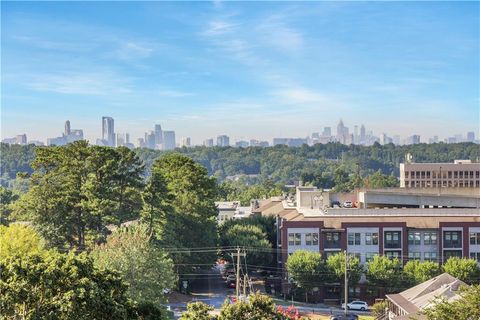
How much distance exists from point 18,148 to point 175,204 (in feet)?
353

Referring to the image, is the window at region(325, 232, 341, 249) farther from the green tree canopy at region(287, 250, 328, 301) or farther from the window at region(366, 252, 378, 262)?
the green tree canopy at region(287, 250, 328, 301)

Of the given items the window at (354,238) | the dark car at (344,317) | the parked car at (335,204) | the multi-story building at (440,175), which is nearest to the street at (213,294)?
the dark car at (344,317)

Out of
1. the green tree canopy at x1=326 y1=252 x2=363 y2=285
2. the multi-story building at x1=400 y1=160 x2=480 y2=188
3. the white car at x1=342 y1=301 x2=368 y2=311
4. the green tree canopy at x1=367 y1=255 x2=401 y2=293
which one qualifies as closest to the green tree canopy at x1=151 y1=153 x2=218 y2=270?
the green tree canopy at x1=326 y1=252 x2=363 y2=285

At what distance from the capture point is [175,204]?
40.6 metres

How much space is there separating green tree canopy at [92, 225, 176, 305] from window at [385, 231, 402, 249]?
50.5 ft

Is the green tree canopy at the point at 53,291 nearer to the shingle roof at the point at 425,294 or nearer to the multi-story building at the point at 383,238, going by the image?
the shingle roof at the point at 425,294

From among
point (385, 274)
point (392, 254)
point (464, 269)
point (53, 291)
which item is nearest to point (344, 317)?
point (385, 274)

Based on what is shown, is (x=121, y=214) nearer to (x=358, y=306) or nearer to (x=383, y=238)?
(x=358, y=306)

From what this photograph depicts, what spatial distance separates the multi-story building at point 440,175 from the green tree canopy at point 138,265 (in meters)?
72.2

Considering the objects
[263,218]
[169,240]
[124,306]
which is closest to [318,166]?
[263,218]

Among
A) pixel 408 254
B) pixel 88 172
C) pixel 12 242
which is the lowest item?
pixel 408 254

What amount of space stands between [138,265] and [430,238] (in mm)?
19323

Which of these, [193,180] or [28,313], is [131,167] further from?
[28,313]

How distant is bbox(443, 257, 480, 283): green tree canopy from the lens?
3524 cm
